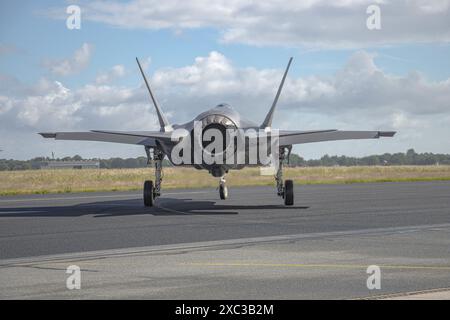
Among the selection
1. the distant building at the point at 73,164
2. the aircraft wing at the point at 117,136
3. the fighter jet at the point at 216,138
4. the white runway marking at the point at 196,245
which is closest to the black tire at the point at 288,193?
the fighter jet at the point at 216,138

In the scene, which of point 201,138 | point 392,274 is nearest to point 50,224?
point 201,138

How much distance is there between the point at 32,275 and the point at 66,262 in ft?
4.61

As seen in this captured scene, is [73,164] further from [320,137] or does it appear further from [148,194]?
[320,137]

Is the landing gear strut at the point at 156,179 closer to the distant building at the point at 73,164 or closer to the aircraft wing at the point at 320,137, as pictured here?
the aircraft wing at the point at 320,137

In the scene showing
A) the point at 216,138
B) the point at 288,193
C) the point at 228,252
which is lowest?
the point at 228,252

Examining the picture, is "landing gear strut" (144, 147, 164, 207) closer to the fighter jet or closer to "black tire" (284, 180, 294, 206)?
the fighter jet

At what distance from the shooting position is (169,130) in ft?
81.1

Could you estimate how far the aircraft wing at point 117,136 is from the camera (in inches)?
920

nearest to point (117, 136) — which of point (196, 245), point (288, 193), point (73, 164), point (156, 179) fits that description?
point (156, 179)

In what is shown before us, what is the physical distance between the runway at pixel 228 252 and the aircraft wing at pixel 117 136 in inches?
101

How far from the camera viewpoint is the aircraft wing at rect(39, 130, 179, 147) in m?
23.4

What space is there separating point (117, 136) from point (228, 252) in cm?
1230

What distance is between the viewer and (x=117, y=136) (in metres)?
24.3
